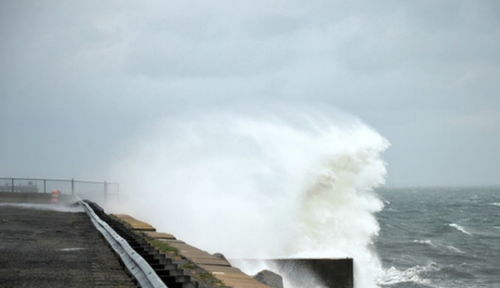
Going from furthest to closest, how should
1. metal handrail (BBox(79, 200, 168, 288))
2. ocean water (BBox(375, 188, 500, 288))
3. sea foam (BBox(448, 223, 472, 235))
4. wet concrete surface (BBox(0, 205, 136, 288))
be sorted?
sea foam (BBox(448, 223, 472, 235)), ocean water (BBox(375, 188, 500, 288)), wet concrete surface (BBox(0, 205, 136, 288)), metal handrail (BBox(79, 200, 168, 288))

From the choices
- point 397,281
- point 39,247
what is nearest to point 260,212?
point 397,281

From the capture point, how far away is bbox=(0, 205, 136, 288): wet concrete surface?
7.22 meters

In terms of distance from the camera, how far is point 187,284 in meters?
5.98

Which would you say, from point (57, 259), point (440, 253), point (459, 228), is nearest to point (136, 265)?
point (57, 259)

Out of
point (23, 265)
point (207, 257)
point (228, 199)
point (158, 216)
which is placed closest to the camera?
point (23, 265)

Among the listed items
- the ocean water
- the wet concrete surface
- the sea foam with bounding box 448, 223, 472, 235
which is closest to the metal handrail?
the wet concrete surface

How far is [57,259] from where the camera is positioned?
9.18 metres

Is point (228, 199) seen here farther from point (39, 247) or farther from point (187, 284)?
point (187, 284)

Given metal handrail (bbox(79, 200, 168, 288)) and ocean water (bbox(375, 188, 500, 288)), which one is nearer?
metal handrail (bbox(79, 200, 168, 288))

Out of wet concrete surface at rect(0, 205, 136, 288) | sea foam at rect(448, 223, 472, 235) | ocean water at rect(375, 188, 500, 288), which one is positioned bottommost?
ocean water at rect(375, 188, 500, 288)

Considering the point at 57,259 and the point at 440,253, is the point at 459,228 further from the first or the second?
the point at 57,259

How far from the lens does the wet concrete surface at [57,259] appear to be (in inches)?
284

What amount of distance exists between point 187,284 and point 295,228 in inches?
987

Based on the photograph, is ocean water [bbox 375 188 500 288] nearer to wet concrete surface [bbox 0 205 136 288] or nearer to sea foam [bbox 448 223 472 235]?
sea foam [bbox 448 223 472 235]
